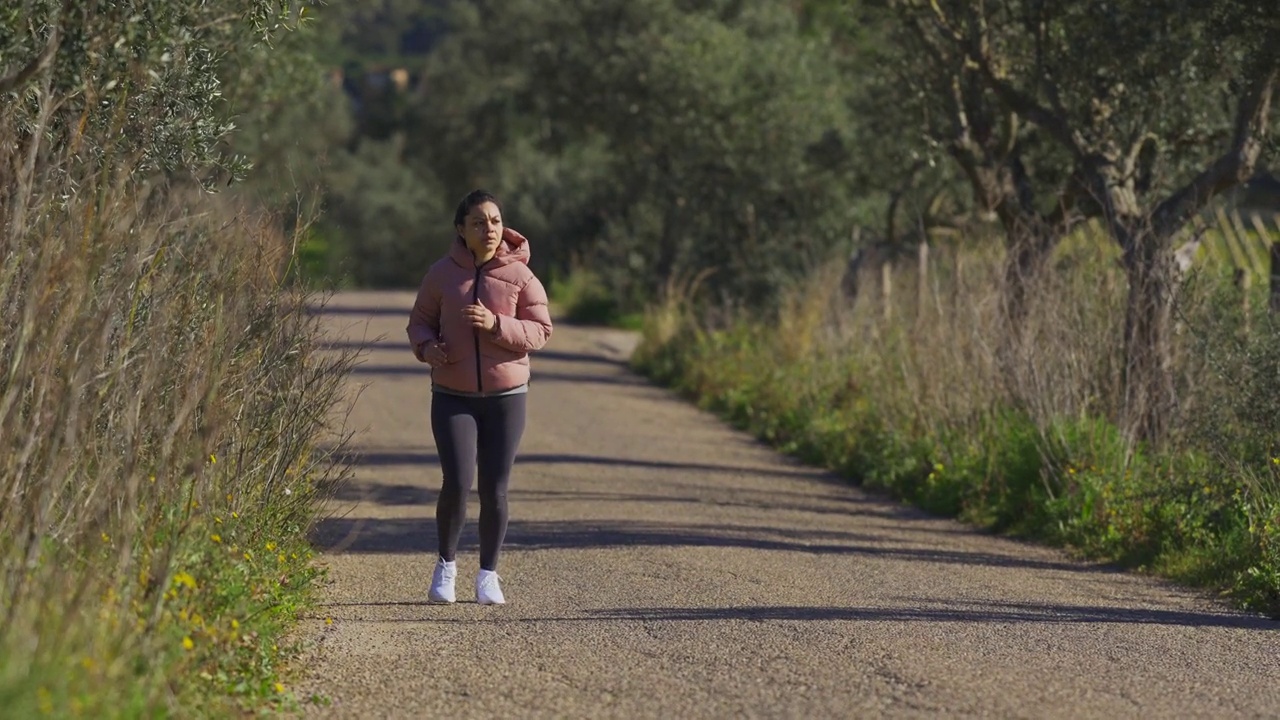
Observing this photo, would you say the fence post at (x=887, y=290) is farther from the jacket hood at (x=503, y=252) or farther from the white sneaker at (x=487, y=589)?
the white sneaker at (x=487, y=589)

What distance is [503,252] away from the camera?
794 cm

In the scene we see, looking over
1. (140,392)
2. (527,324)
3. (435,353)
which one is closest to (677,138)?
(527,324)

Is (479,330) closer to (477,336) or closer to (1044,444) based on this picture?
(477,336)

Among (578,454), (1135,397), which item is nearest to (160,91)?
(1135,397)

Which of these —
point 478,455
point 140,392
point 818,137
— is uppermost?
point 818,137

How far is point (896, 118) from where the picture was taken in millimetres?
17234

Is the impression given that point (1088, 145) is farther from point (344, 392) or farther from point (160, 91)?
point (160, 91)

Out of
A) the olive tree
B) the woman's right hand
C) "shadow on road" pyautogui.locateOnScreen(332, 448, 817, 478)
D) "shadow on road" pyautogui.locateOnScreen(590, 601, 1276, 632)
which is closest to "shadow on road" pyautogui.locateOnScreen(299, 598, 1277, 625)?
"shadow on road" pyautogui.locateOnScreen(590, 601, 1276, 632)

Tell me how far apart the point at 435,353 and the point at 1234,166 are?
20.7ft

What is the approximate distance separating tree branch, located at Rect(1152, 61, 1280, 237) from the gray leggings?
5.84m

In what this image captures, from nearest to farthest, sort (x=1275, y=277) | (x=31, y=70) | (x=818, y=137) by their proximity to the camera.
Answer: (x=31, y=70)
(x=1275, y=277)
(x=818, y=137)

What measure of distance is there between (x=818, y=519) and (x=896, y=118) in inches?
258

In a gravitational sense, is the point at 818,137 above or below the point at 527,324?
above

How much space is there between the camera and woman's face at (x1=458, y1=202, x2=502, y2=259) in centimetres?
775
